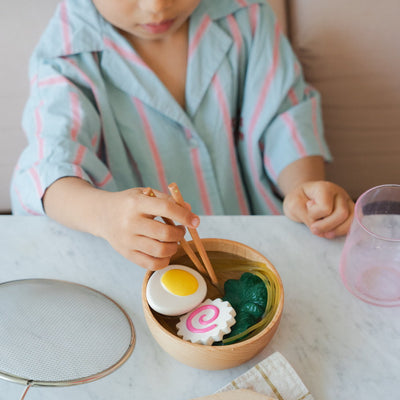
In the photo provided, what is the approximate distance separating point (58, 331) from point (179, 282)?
15cm

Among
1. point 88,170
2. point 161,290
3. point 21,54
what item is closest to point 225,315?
point 161,290

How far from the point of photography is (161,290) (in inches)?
21.8

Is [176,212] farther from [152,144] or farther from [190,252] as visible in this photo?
[152,144]

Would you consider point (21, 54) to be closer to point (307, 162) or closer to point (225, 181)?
point (225, 181)

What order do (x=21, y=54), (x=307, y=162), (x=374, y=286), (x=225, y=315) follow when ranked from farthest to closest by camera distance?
1. (x=21, y=54)
2. (x=307, y=162)
3. (x=374, y=286)
4. (x=225, y=315)

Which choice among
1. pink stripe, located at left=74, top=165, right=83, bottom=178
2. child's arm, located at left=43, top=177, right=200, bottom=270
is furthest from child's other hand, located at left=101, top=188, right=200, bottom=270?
pink stripe, located at left=74, top=165, right=83, bottom=178

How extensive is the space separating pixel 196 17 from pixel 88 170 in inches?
16.0

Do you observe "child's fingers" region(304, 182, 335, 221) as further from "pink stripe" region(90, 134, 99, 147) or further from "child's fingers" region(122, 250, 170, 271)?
"pink stripe" region(90, 134, 99, 147)

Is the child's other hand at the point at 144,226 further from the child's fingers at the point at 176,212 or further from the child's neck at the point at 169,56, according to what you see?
the child's neck at the point at 169,56

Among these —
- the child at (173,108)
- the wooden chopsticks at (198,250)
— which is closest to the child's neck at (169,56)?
the child at (173,108)

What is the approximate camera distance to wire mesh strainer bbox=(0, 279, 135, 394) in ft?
1.71

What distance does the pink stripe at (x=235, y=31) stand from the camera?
39.8 inches

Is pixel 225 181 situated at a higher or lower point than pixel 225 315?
lower

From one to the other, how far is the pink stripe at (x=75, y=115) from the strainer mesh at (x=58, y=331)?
316 mm
